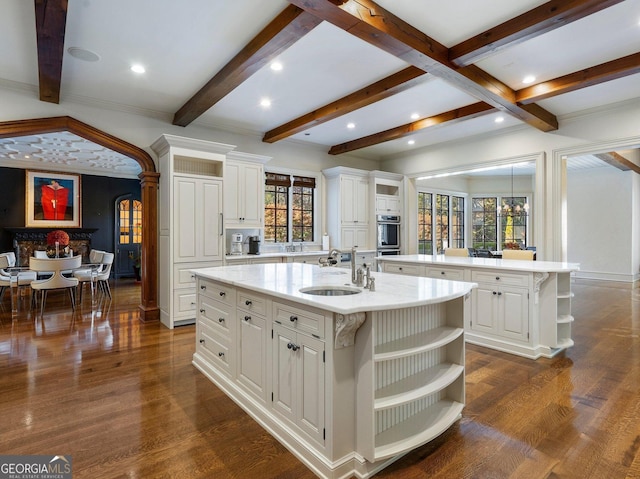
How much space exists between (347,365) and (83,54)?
3739mm

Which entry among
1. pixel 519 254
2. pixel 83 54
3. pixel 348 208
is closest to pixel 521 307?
pixel 519 254

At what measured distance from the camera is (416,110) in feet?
16.0

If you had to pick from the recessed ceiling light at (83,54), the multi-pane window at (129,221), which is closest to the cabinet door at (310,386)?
the recessed ceiling light at (83,54)

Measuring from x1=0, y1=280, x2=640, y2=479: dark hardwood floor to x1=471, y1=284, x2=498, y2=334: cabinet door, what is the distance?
283mm

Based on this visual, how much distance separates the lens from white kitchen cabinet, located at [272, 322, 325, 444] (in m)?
1.84

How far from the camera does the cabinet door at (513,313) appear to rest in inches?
137

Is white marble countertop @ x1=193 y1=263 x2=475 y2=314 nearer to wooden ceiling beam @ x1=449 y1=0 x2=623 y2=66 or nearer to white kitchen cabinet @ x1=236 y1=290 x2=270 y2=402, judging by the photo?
white kitchen cabinet @ x1=236 y1=290 x2=270 y2=402

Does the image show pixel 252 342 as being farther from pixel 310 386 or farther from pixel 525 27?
pixel 525 27

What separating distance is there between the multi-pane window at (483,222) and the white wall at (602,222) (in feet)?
6.41

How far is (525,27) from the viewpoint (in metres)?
2.67

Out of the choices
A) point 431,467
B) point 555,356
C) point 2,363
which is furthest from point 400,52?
point 2,363

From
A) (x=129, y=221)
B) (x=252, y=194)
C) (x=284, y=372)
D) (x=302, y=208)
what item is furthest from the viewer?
(x=129, y=221)

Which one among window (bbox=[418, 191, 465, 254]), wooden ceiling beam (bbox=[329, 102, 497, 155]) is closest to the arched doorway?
wooden ceiling beam (bbox=[329, 102, 497, 155])

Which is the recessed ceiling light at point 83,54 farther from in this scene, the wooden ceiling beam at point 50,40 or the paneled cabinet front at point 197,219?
the paneled cabinet front at point 197,219
